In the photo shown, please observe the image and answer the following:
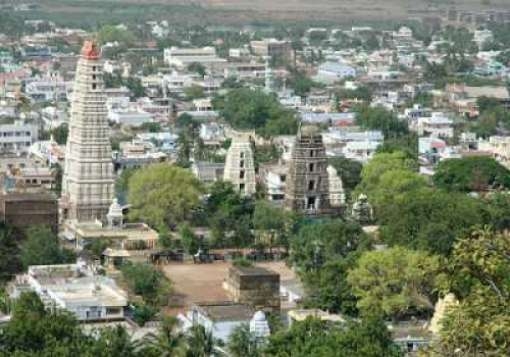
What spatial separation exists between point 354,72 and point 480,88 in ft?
29.1

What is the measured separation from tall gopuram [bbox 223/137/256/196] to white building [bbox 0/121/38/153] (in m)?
12.1

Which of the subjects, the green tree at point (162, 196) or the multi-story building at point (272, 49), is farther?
the multi-story building at point (272, 49)

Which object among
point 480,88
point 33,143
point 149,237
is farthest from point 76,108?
point 480,88

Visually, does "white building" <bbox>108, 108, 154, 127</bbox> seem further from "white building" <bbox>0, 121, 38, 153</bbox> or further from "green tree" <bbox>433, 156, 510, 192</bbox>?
"green tree" <bbox>433, 156, 510, 192</bbox>

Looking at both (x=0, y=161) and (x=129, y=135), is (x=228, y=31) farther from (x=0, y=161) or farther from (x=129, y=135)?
(x=0, y=161)

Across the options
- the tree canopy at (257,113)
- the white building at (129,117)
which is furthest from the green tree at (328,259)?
the white building at (129,117)

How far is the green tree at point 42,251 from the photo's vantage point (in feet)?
115

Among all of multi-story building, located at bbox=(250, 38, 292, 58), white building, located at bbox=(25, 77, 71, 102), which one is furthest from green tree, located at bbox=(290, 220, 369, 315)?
multi-story building, located at bbox=(250, 38, 292, 58)

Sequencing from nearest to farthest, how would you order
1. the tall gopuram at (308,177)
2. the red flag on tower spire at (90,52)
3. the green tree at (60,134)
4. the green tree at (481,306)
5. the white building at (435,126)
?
the green tree at (481,306)
the tall gopuram at (308,177)
the red flag on tower spire at (90,52)
the green tree at (60,134)
the white building at (435,126)

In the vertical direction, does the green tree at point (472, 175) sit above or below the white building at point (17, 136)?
above

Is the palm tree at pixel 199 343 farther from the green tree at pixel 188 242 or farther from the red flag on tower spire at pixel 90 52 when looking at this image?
the red flag on tower spire at pixel 90 52

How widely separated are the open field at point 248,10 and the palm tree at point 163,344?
282ft

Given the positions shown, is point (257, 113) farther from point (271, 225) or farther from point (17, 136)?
point (271, 225)

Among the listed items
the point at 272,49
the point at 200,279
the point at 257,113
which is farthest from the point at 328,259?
the point at 272,49
